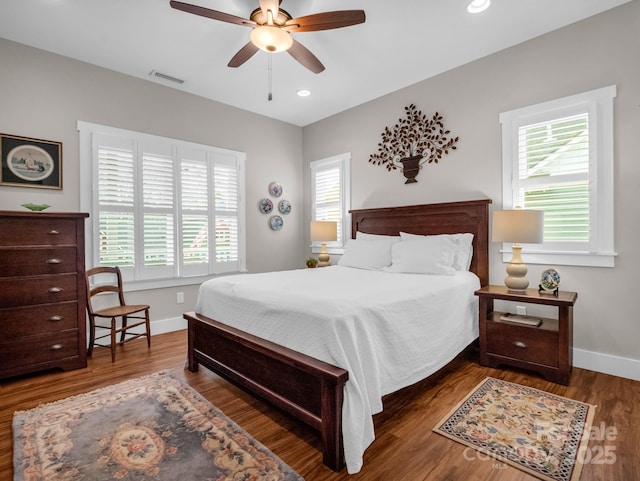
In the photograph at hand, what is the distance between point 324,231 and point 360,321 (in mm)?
2804

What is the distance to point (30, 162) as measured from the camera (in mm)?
3074

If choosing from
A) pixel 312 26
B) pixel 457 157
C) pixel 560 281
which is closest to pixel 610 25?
pixel 457 157

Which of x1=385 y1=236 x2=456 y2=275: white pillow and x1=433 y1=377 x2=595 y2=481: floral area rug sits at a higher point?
x1=385 y1=236 x2=456 y2=275: white pillow

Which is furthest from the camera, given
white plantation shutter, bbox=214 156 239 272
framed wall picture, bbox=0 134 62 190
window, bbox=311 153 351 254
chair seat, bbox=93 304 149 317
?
window, bbox=311 153 351 254

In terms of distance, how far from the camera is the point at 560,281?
2.89 metres

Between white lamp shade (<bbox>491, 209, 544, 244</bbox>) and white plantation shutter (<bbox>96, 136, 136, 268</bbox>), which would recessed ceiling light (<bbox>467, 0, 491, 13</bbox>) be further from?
white plantation shutter (<bbox>96, 136, 136, 268</bbox>)

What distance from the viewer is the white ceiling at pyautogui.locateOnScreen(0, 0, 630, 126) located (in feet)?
8.48

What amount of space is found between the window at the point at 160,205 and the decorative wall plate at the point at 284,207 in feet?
2.24

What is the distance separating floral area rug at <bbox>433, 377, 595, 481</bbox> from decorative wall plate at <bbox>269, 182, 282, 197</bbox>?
3643mm

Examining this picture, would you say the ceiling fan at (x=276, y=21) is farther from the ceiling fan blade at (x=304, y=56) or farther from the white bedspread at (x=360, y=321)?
the white bedspread at (x=360, y=321)

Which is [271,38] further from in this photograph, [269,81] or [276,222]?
[276,222]

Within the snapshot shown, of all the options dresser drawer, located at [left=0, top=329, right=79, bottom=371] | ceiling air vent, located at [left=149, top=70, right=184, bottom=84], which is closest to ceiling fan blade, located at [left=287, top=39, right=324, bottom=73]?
ceiling air vent, located at [left=149, top=70, right=184, bottom=84]

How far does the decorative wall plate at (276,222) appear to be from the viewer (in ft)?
16.4

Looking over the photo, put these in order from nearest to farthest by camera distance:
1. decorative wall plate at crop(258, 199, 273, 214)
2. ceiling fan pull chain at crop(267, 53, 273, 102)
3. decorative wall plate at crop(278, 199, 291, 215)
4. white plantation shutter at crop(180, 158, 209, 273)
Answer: ceiling fan pull chain at crop(267, 53, 273, 102)
white plantation shutter at crop(180, 158, 209, 273)
decorative wall plate at crop(258, 199, 273, 214)
decorative wall plate at crop(278, 199, 291, 215)
